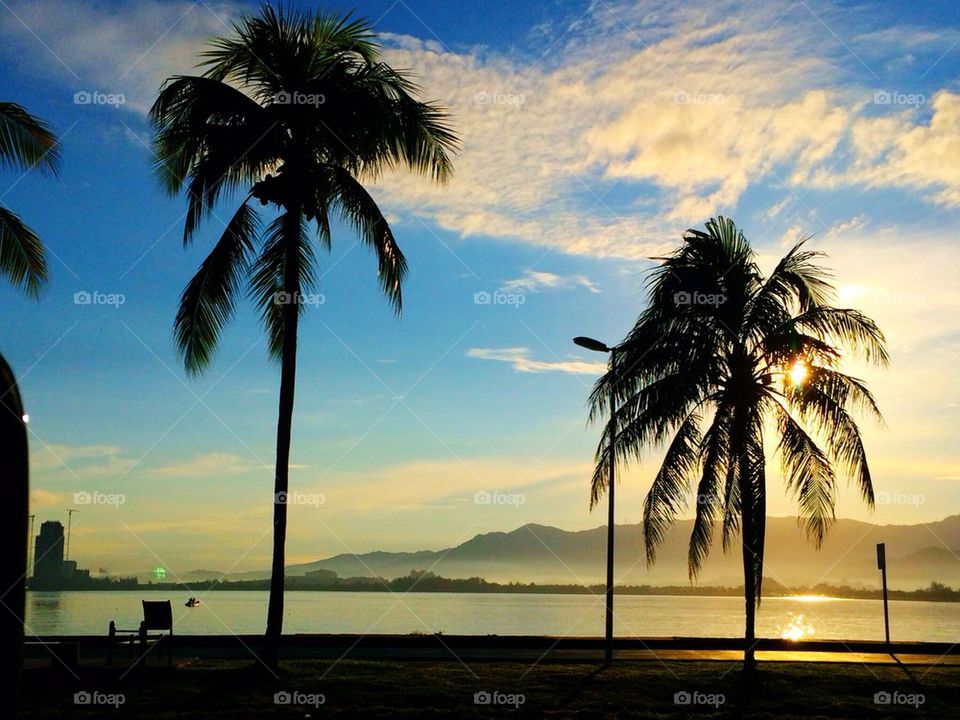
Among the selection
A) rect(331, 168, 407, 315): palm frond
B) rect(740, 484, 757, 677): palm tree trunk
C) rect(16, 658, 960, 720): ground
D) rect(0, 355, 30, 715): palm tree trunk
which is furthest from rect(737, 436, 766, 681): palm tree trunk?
rect(0, 355, 30, 715): palm tree trunk

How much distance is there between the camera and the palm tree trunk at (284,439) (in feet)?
58.2

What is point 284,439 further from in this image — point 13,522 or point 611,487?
point 13,522

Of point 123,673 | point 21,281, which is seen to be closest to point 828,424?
point 123,673

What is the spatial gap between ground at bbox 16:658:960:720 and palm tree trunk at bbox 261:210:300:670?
82 cm

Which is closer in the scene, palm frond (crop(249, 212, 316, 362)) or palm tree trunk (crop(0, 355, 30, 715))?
palm tree trunk (crop(0, 355, 30, 715))

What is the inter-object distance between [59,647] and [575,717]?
929 centimetres

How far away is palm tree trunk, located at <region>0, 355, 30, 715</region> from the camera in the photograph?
82.7 inches

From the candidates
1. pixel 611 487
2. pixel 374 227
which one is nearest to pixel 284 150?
pixel 374 227

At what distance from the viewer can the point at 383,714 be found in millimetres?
14195

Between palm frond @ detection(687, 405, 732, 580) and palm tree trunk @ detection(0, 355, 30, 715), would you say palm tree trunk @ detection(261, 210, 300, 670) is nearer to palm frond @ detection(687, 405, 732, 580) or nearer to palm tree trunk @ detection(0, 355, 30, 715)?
palm frond @ detection(687, 405, 732, 580)

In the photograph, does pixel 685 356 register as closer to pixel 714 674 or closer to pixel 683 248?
pixel 683 248

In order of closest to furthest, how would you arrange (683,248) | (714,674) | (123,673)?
(123,673)
(714,674)
(683,248)

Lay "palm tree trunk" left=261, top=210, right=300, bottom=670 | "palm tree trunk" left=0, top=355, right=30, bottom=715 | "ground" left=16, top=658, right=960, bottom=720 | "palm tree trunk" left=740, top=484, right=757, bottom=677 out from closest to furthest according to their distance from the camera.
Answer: "palm tree trunk" left=0, top=355, right=30, bottom=715 < "ground" left=16, top=658, right=960, bottom=720 < "palm tree trunk" left=261, top=210, right=300, bottom=670 < "palm tree trunk" left=740, top=484, right=757, bottom=677

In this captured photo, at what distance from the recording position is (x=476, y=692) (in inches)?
635
